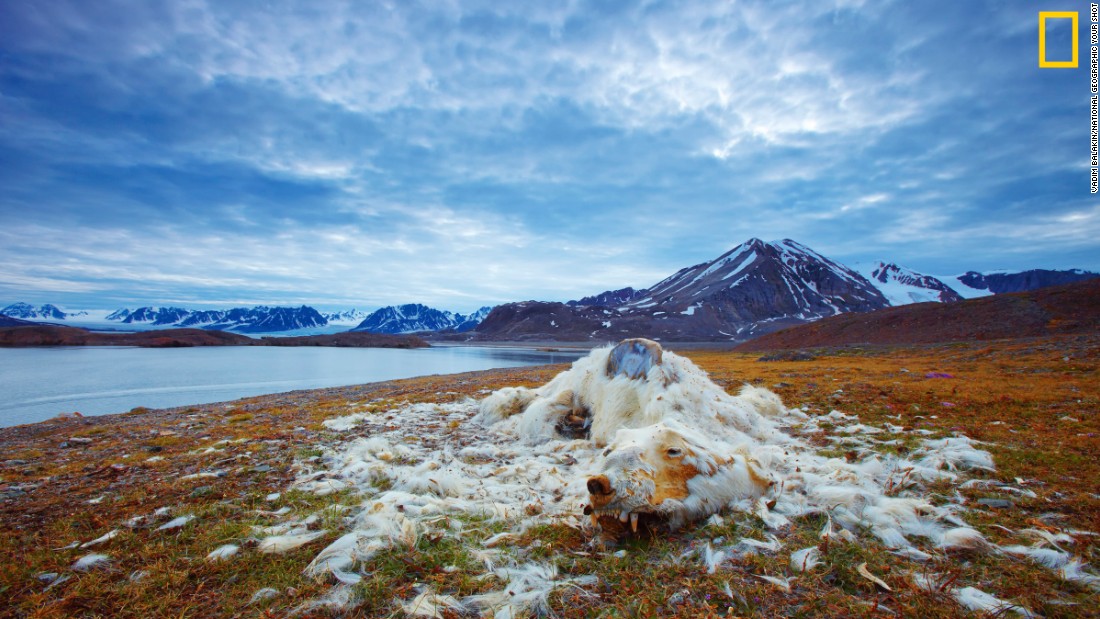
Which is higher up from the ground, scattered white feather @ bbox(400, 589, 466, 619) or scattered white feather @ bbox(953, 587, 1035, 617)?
scattered white feather @ bbox(953, 587, 1035, 617)

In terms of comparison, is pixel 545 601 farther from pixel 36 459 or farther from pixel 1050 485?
pixel 36 459

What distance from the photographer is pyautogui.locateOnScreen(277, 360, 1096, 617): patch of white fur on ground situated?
2.85 metres

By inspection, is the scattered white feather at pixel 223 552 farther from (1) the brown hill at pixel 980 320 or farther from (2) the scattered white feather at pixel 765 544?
(1) the brown hill at pixel 980 320

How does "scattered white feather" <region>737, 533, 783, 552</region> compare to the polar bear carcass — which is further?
the polar bear carcass

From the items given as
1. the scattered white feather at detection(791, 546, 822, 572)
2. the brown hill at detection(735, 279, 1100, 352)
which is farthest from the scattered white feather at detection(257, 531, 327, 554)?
the brown hill at detection(735, 279, 1100, 352)

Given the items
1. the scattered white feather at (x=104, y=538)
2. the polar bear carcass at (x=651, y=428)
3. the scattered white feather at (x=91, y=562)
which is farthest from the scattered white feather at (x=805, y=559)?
the scattered white feather at (x=104, y=538)

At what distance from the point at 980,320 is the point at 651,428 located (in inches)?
1885

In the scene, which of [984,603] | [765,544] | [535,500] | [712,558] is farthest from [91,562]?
[984,603]

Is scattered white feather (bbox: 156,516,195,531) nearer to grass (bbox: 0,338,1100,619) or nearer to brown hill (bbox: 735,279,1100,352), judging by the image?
grass (bbox: 0,338,1100,619)

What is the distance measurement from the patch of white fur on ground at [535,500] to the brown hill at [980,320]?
1434 inches

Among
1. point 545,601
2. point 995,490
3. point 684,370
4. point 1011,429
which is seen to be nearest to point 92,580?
point 545,601

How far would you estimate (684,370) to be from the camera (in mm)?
6750

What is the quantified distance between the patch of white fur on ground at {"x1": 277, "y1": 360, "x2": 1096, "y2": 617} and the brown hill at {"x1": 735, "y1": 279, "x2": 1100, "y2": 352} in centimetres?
3642

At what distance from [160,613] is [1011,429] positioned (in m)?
10.0
